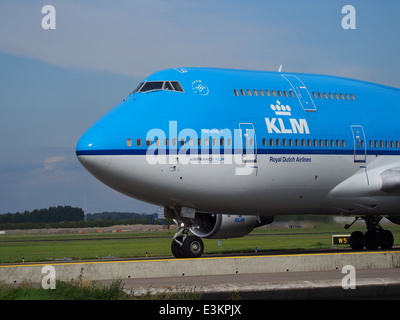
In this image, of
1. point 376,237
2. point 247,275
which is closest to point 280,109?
point 247,275

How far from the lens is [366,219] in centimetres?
3025

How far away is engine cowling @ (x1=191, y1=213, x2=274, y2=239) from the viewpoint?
1045 inches

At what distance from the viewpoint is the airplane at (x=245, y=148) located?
74.4 ft

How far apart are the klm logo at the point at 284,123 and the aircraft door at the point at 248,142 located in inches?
32.3

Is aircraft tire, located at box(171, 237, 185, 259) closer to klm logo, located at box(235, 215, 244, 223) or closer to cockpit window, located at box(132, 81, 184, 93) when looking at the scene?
klm logo, located at box(235, 215, 244, 223)

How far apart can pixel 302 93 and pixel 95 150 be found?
325 inches

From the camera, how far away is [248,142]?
24.0m

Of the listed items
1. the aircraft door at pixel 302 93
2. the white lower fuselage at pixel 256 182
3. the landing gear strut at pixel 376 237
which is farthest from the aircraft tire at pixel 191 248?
the landing gear strut at pixel 376 237

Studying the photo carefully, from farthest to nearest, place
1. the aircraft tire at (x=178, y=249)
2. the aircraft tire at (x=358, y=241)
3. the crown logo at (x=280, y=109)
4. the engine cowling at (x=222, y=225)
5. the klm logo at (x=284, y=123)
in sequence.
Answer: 1. the aircraft tire at (x=358, y=241)
2. the engine cowling at (x=222, y=225)
3. the crown logo at (x=280, y=109)
4. the klm logo at (x=284, y=123)
5. the aircraft tire at (x=178, y=249)

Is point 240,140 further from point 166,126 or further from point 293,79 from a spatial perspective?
point 293,79

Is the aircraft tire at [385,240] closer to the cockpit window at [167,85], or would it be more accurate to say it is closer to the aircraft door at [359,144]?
the aircraft door at [359,144]

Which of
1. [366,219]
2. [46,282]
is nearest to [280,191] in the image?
[366,219]

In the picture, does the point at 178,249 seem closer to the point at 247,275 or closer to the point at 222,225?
the point at 222,225
